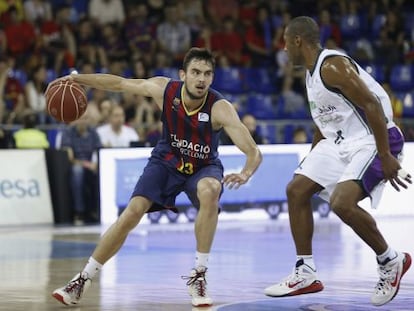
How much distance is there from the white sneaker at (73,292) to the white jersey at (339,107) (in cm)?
197

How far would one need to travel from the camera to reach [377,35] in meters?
22.6

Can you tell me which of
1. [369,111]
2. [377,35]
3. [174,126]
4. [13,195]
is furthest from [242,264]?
[377,35]

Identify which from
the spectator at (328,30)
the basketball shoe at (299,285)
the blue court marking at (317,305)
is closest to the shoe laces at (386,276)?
the blue court marking at (317,305)

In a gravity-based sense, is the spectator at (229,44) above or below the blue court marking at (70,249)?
above

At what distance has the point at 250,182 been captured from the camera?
15.9m

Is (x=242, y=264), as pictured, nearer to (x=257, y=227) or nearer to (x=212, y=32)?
(x=257, y=227)

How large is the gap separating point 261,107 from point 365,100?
42.5 feet

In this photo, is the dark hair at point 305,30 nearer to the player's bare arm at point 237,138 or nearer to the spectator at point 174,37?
the player's bare arm at point 237,138

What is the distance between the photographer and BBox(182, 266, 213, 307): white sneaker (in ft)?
24.6

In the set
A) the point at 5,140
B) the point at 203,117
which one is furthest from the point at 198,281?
the point at 5,140

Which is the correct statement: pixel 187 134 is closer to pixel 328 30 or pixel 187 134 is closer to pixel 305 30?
pixel 305 30

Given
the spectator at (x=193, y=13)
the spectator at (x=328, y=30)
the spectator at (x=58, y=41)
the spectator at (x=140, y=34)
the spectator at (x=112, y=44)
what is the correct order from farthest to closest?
1. the spectator at (x=328, y=30)
2. the spectator at (x=193, y=13)
3. the spectator at (x=140, y=34)
4. the spectator at (x=112, y=44)
5. the spectator at (x=58, y=41)

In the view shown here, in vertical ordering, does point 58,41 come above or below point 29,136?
above

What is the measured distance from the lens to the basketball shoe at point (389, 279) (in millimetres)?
7332
